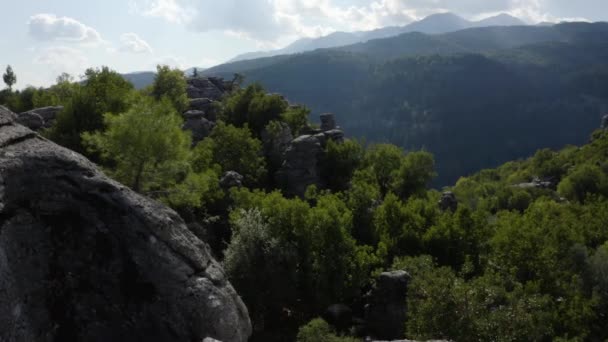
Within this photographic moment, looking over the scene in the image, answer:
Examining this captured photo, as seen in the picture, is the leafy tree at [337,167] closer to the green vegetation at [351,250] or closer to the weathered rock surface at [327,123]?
the green vegetation at [351,250]

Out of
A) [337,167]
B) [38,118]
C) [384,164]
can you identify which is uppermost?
[38,118]

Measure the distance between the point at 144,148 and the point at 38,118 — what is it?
1183 inches

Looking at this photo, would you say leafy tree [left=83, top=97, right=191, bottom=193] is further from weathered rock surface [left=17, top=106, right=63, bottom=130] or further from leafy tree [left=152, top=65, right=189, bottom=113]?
leafy tree [left=152, top=65, right=189, bottom=113]

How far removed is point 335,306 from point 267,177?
114 ft

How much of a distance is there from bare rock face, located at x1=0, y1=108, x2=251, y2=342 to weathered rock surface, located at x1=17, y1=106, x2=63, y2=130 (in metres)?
36.9

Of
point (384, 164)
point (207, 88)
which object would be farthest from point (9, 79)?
point (384, 164)

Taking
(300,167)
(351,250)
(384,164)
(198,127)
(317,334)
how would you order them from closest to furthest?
(317,334)
(351,250)
(300,167)
(384,164)
(198,127)

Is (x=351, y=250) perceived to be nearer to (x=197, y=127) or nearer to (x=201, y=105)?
(x=197, y=127)

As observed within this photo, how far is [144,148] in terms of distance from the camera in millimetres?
42062

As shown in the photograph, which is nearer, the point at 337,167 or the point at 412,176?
the point at 337,167

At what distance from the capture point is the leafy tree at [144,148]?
42031 millimetres

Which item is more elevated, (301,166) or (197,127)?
(197,127)

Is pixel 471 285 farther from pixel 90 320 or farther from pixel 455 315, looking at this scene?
pixel 90 320

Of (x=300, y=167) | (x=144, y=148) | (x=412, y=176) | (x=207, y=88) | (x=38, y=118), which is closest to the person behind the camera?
(x=144, y=148)
